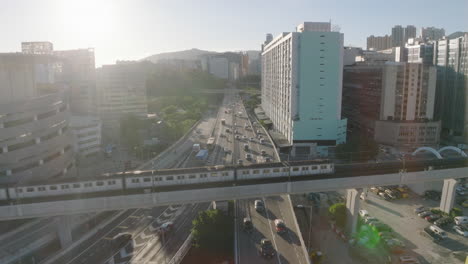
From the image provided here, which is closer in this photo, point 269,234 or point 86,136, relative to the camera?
point 269,234

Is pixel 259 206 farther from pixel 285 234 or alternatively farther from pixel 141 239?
pixel 141 239

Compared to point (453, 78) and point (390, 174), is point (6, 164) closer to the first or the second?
point (390, 174)

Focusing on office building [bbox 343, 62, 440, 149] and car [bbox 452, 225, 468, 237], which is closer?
car [bbox 452, 225, 468, 237]

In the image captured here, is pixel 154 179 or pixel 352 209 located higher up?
pixel 154 179

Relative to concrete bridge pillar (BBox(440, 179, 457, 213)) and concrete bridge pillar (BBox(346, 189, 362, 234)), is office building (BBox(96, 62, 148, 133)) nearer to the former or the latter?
concrete bridge pillar (BBox(346, 189, 362, 234))

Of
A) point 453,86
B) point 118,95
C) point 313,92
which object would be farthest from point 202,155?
point 453,86

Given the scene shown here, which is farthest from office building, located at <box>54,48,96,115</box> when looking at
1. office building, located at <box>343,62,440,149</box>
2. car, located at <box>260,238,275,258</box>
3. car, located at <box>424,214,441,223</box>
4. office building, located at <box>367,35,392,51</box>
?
office building, located at <box>367,35,392,51</box>

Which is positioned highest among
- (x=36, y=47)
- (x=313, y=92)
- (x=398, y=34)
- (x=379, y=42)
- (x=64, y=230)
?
→ (x=398, y=34)
